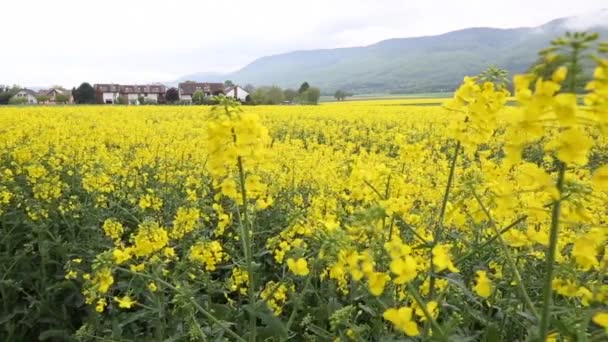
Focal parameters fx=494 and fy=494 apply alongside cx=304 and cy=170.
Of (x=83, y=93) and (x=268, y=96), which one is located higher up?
(x=83, y=93)

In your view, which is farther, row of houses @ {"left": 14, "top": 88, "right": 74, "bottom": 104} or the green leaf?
row of houses @ {"left": 14, "top": 88, "right": 74, "bottom": 104}

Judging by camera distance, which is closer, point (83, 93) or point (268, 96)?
point (268, 96)

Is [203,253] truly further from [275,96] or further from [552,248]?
[275,96]

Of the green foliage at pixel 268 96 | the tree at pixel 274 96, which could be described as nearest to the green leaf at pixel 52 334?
the green foliage at pixel 268 96

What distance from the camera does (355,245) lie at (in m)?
1.86

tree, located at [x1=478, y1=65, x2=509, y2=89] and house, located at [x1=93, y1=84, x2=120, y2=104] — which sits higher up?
house, located at [x1=93, y1=84, x2=120, y2=104]

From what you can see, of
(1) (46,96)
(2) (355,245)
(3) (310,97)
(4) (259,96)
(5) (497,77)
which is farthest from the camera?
(1) (46,96)

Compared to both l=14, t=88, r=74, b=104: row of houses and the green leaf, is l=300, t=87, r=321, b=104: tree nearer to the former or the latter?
l=14, t=88, r=74, b=104: row of houses

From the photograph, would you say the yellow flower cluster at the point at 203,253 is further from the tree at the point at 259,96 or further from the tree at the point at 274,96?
the tree at the point at 274,96

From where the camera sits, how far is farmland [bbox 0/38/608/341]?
1.37m

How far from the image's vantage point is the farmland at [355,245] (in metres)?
1.37

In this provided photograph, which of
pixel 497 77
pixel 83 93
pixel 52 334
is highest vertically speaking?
pixel 83 93

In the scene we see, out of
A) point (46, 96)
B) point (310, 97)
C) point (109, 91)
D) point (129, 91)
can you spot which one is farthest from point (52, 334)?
point (129, 91)

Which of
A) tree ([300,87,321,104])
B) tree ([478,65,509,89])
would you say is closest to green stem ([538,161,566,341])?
tree ([478,65,509,89])
